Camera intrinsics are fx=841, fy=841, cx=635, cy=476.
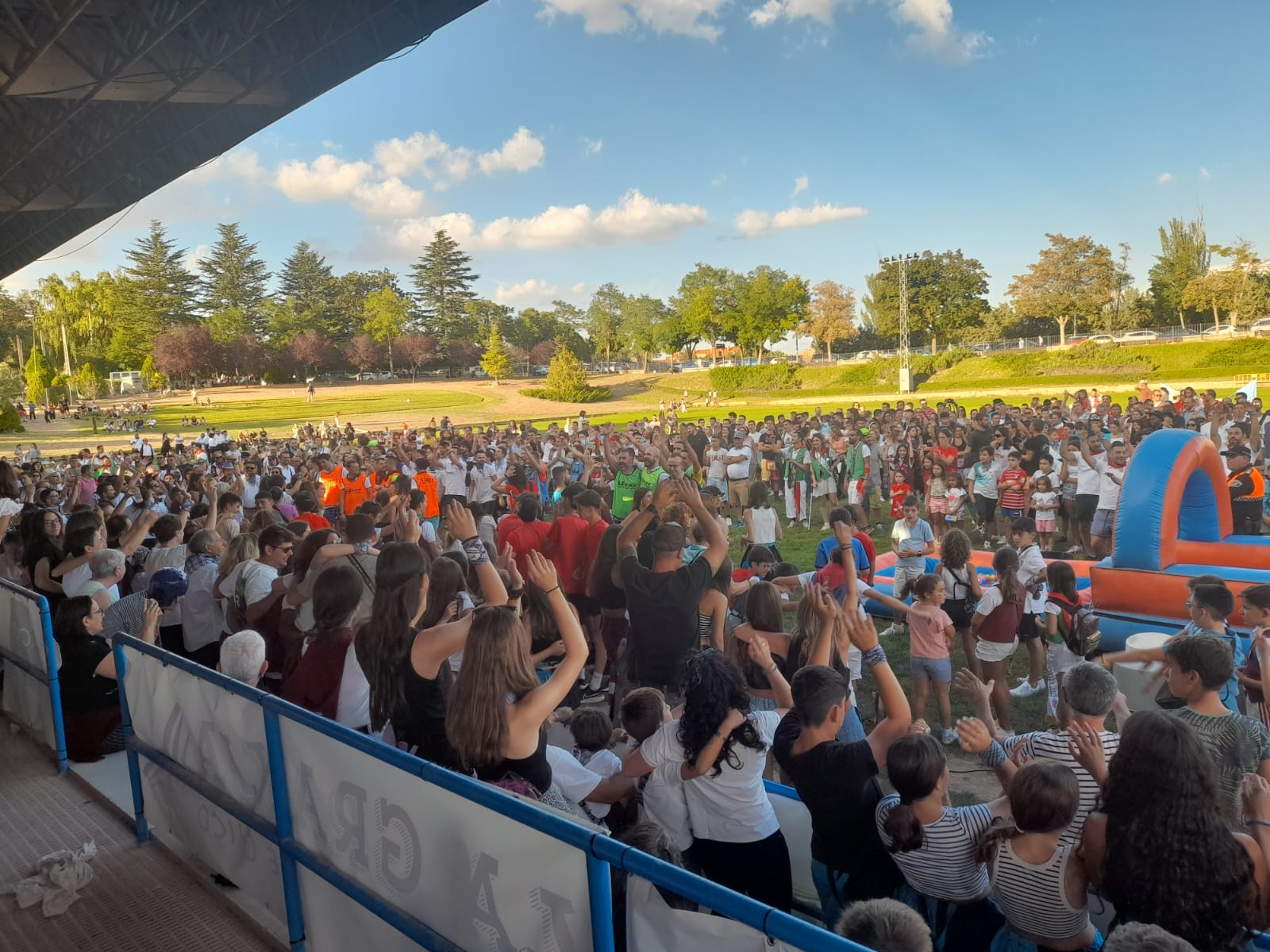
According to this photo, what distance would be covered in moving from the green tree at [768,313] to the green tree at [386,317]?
31638mm

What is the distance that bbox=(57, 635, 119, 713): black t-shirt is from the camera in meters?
5.29

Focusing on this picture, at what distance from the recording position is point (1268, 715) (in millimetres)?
4078

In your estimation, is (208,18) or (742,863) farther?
(208,18)

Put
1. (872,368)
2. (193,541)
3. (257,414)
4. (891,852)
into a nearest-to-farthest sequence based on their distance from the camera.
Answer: (891,852), (193,541), (257,414), (872,368)

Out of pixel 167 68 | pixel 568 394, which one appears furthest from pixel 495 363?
pixel 167 68

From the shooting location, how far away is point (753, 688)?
4262 millimetres

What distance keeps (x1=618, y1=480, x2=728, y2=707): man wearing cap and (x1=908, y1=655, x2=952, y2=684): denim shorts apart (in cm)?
170

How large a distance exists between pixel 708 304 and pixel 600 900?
85509 millimetres

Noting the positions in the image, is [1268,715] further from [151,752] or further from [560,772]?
[151,752]

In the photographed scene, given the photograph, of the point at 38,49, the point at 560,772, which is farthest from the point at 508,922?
the point at 38,49

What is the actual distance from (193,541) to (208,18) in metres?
5.00

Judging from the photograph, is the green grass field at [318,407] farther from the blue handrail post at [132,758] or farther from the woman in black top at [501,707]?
the woman in black top at [501,707]

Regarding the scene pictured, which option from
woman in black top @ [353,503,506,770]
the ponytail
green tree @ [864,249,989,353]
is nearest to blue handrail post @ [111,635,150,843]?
woman in black top @ [353,503,506,770]

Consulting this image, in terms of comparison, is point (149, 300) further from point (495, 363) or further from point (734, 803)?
point (734, 803)
